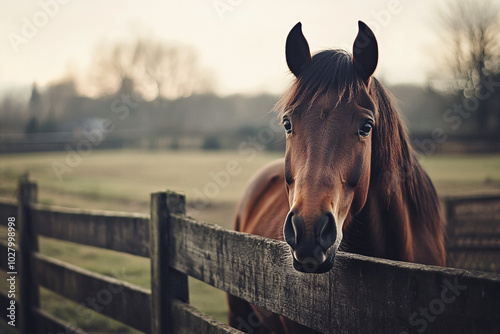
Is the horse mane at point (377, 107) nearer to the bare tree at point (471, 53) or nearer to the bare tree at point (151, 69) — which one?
the bare tree at point (471, 53)

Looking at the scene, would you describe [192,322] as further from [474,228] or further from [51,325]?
[474,228]

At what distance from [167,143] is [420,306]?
36685mm

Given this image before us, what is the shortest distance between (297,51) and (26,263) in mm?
3397

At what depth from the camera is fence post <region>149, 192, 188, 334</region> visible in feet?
7.62

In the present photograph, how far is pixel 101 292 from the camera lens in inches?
112

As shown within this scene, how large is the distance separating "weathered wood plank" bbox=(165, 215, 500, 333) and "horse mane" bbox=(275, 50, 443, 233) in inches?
28.6

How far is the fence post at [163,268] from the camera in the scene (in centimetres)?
232

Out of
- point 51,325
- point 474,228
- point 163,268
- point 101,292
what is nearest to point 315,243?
point 163,268

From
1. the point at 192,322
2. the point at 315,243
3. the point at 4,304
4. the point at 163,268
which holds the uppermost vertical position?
the point at 315,243

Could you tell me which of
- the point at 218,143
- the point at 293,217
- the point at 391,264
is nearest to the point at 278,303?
the point at 293,217

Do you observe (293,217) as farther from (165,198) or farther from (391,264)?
(165,198)

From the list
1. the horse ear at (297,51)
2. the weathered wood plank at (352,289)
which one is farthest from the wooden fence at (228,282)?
the horse ear at (297,51)

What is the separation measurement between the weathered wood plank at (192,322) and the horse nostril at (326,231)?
0.68 metres

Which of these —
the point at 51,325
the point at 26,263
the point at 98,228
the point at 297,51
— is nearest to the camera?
the point at 297,51
